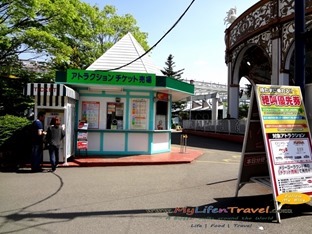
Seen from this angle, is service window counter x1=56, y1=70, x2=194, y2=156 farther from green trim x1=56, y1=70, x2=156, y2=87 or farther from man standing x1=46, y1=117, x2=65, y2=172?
man standing x1=46, y1=117, x2=65, y2=172

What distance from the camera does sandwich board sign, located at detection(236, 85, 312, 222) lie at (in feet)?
16.8

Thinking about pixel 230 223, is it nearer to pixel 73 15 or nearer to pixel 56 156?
pixel 56 156

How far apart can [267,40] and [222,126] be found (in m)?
8.62

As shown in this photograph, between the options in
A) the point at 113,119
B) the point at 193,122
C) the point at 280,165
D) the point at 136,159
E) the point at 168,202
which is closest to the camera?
the point at 280,165

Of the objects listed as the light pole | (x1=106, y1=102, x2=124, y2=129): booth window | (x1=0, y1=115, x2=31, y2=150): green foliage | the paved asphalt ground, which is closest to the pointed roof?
(x1=106, y1=102, x2=124, y2=129): booth window

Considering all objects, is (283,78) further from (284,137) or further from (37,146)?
(37,146)

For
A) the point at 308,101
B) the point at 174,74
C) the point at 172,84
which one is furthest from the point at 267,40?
the point at 174,74

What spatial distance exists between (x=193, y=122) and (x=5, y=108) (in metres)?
20.4

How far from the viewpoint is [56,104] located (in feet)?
32.7

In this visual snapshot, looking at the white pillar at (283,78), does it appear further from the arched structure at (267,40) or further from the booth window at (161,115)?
the booth window at (161,115)

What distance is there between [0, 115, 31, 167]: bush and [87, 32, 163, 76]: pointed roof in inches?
153

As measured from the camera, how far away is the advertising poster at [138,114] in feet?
39.7

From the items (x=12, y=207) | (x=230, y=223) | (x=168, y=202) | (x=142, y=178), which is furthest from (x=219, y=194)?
Result: (x=12, y=207)

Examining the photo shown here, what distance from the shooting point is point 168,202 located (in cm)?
590
